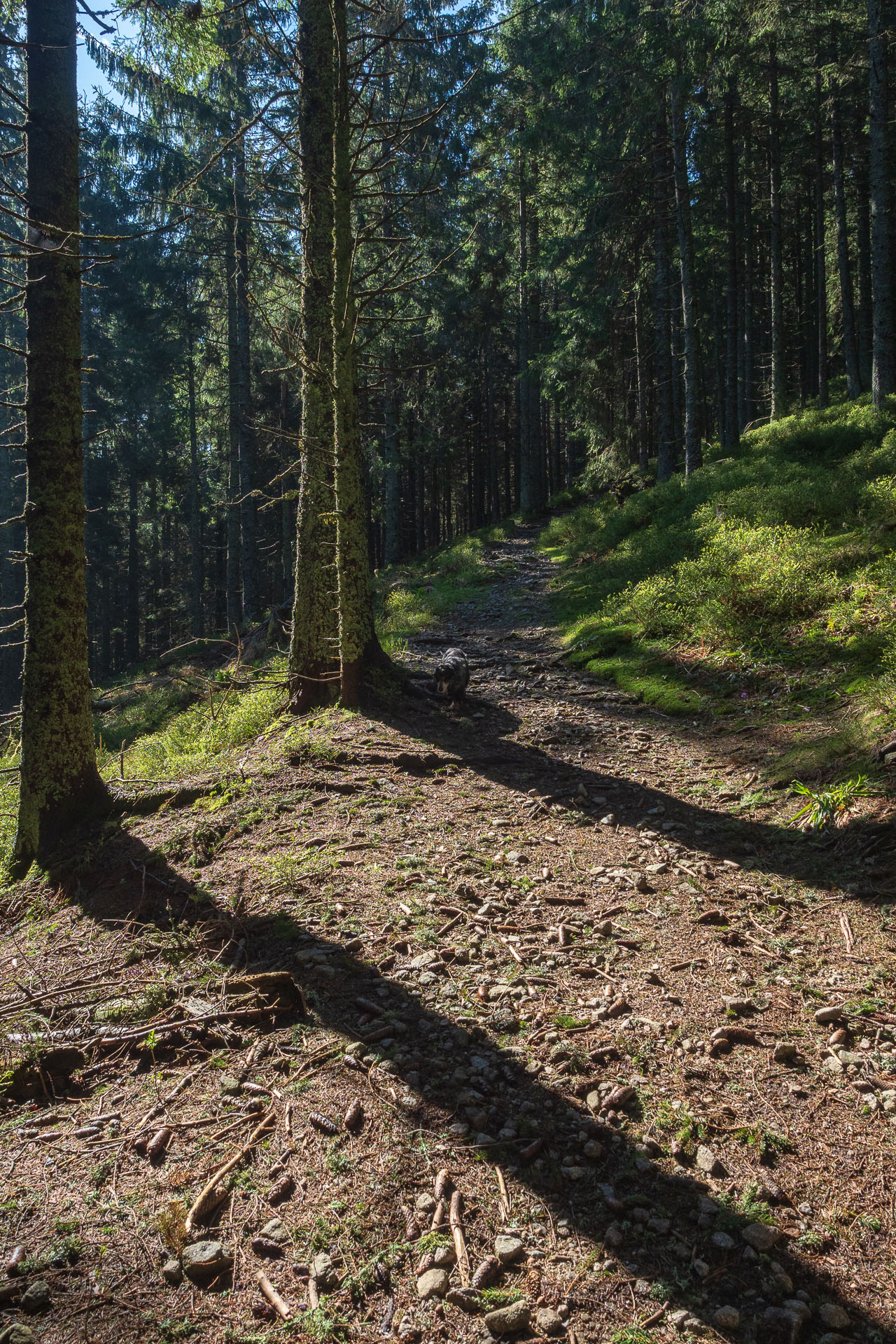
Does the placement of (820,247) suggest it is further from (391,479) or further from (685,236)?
(391,479)

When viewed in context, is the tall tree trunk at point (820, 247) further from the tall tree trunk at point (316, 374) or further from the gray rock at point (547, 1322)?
the gray rock at point (547, 1322)

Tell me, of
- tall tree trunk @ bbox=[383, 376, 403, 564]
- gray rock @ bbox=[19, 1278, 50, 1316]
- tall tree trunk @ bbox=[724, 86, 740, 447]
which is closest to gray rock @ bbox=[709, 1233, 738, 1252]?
gray rock @ bbox=[19, 1278, 50, 1316]

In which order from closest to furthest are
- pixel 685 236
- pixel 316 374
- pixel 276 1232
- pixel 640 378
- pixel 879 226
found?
pixel 276 1232 < pixel 316 374 < pixel 879 226 < pixel 685 236 < pixel 640 378

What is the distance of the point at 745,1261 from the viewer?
2.04 meters

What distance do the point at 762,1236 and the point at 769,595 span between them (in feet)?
21.6

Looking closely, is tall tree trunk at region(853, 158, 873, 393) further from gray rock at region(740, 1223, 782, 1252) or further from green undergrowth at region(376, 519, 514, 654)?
gray rock at region(740, 1223, 782, 1252)

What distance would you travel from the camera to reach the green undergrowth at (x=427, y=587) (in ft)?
41.8

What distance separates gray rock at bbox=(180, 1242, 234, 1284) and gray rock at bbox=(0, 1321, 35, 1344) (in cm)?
39

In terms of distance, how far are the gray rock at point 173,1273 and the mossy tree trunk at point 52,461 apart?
402 centimetres

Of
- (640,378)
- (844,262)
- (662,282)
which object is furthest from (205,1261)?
(844,262)

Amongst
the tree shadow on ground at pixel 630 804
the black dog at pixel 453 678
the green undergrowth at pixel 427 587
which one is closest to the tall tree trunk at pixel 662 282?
the green undergrowth at pixel 427 587

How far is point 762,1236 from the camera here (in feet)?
6.93

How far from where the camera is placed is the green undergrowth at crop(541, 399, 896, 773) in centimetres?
602

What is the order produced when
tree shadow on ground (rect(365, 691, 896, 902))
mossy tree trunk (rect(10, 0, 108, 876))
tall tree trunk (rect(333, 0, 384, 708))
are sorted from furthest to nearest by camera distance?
1. tall tree trunk (rect(333, 0, 384, 708))
2. mossy tree trunk (rect(10, 0, 108, 876))
3. tree shadow on ground (rect(365, 691, 896, 902))
